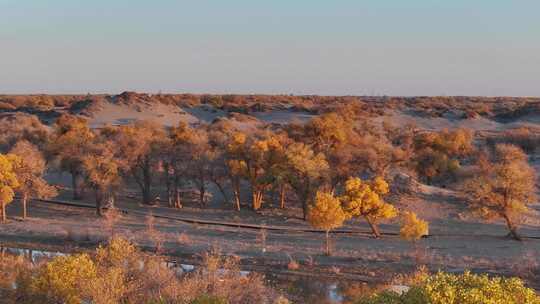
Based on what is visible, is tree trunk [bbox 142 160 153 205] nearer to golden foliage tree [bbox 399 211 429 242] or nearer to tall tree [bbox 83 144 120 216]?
tall tree [bbox 83 144 120 216]

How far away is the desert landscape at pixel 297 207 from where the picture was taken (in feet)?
128

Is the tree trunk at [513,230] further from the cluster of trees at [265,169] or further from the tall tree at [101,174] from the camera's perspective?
the tall tree at [101,174]

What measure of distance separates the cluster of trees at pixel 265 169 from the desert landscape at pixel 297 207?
0.41 feet

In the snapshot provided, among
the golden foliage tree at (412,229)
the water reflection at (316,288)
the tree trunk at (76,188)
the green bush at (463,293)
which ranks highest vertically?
the green bush at (463,293)

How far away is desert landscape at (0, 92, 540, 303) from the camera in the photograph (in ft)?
128

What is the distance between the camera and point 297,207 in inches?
2213

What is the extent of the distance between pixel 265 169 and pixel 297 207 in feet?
15.5

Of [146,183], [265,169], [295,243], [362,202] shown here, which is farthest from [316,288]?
[146,183]

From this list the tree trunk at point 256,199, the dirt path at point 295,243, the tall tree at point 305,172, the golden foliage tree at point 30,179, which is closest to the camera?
the dirt path at point 295,243

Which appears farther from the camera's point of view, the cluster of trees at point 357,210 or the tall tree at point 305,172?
the tall tree at point 305,172

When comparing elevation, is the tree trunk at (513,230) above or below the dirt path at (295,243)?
above

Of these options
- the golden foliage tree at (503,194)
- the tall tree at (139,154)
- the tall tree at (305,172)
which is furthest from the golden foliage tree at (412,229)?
the tall tree at (139,154)

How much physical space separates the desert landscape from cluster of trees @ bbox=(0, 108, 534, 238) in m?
0.13

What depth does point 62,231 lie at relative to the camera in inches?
1858
